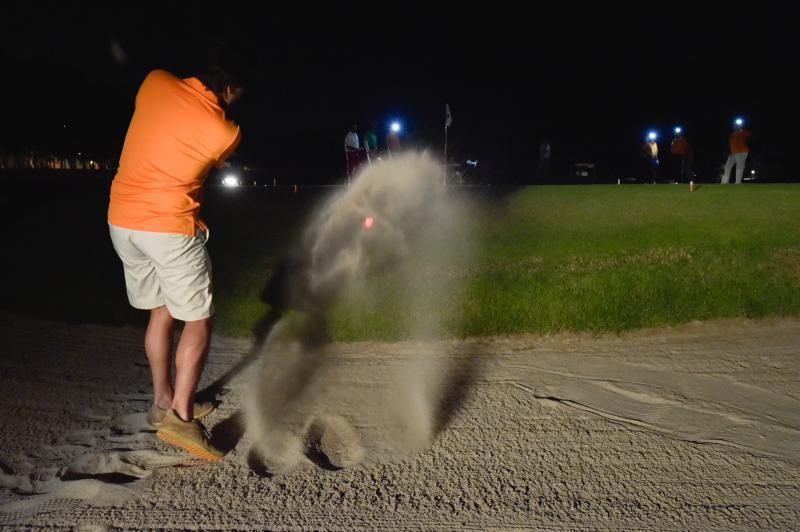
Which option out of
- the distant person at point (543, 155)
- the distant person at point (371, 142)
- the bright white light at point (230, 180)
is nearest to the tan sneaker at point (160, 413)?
the distant person at point (371, 142)

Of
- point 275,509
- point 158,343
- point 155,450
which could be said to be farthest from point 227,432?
point 275,509

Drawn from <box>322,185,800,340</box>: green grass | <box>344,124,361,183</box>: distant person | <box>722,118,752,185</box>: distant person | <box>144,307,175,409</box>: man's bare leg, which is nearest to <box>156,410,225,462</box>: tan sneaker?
<box>144,307,175,409</box>: man's bare leg

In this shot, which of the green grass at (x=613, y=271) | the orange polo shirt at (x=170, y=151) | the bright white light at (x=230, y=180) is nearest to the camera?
the orange polo shirt at (x=170, y=151)

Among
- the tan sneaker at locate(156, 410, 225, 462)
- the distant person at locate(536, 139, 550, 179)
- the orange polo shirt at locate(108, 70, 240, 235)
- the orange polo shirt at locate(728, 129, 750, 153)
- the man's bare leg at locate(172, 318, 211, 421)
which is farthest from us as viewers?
the distant person at locate(536, 139, 550, 179)

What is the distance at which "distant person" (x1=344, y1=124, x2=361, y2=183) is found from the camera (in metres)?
17.9

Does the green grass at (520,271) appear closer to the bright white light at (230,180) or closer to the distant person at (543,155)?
the distant person at (543,155)

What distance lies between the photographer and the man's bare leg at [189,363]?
401cm

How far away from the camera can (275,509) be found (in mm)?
3332

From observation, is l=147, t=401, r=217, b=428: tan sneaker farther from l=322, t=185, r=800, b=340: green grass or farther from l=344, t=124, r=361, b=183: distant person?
l=344, t=124, r=361, b=183: distant person

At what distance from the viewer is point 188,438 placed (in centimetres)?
382

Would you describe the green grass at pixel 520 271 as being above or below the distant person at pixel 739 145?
below

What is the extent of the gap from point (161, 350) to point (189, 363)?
1.12 ft

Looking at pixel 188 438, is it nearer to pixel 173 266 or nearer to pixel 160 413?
pixel 160 413

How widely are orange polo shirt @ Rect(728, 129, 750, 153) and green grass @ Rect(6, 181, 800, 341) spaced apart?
561 centimetres
